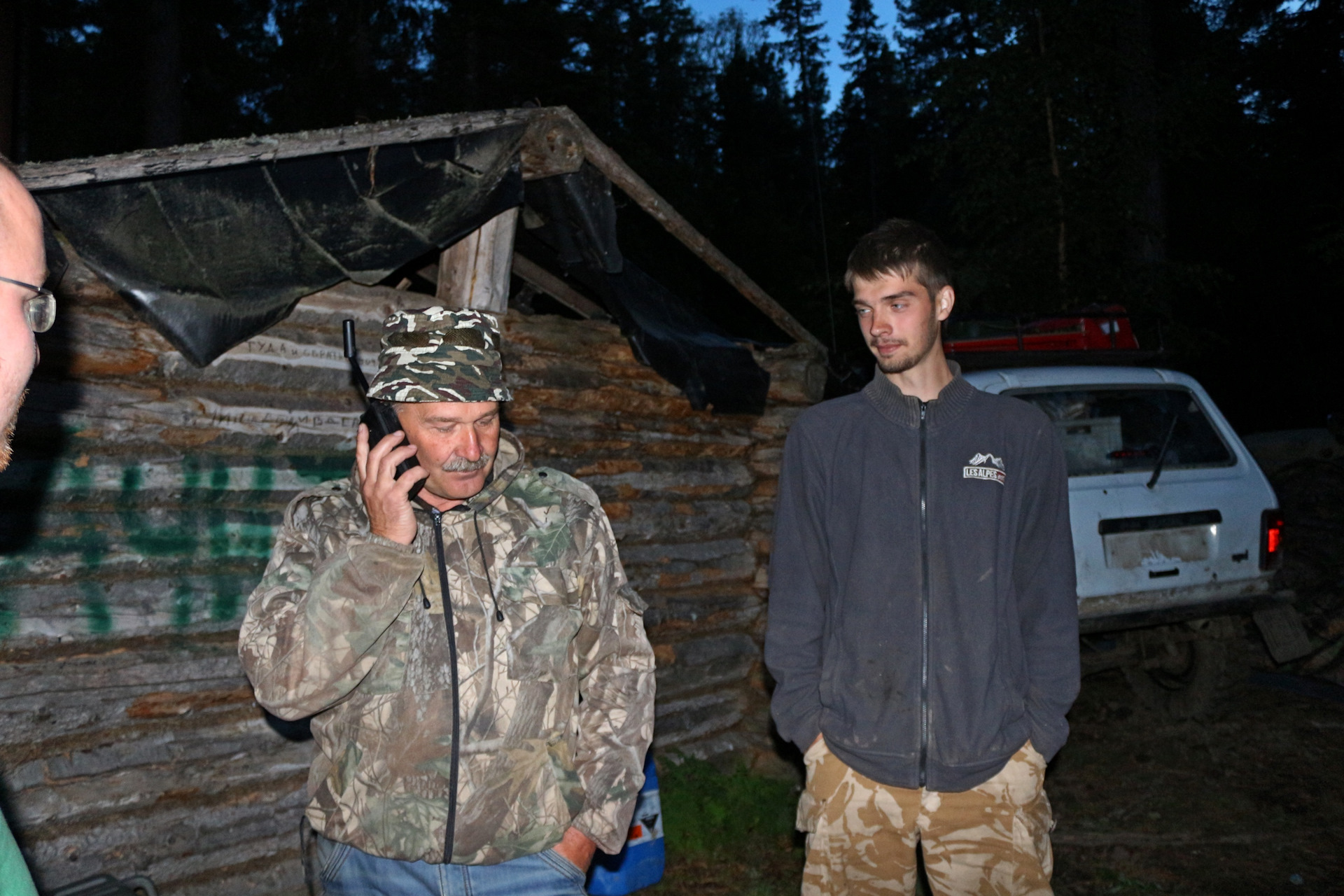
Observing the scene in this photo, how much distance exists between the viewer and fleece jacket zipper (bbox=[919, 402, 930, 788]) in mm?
3018

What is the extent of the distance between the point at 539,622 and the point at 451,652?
0.23 m

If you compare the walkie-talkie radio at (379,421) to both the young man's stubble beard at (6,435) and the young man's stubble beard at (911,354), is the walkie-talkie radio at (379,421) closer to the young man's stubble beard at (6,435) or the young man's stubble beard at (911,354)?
the young man's stubble beard at (6,435)

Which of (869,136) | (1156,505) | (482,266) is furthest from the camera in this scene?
(869,136)

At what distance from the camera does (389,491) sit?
229 cm

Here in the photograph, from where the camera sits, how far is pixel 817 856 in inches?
123

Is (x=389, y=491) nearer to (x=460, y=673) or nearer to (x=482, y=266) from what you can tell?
(x=460, y=673)

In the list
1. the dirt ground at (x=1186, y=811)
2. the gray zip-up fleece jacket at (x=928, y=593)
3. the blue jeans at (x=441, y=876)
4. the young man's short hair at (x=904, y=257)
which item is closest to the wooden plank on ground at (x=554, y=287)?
the young man's short hair at (x=904, y=257)

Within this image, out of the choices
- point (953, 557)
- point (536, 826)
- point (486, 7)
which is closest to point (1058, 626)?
point (953, 557)

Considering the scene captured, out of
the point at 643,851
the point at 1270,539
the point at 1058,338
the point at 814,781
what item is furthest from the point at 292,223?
the point at 1058,338

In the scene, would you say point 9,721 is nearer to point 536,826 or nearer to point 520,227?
point 536,826

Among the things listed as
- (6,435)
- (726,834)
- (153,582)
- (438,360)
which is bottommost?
(726,834)

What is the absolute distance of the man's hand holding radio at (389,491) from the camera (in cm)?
229

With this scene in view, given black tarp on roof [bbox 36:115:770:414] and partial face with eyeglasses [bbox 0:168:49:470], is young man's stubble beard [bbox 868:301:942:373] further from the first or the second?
black tarp on roof [bbox 36:115:770:414]

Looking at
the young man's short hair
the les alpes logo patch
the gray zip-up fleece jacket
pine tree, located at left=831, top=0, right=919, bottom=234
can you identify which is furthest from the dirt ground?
pine tree, located at left=831, top=0, right=919, bottom=234
